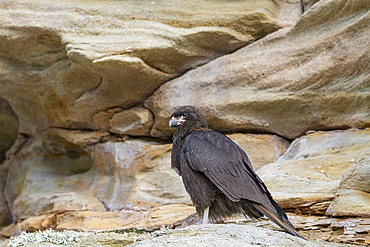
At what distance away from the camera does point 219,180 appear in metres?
4.07

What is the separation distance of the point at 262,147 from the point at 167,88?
1905 mm

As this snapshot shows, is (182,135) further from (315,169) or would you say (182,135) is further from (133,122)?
(133,122)

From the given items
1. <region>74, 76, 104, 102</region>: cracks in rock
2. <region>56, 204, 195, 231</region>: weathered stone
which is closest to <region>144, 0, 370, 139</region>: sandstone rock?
<region>74, 76, 104, 102</region>: cracks in rock

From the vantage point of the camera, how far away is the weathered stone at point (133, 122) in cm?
736

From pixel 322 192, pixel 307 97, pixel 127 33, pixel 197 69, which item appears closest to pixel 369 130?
pixel 307 97

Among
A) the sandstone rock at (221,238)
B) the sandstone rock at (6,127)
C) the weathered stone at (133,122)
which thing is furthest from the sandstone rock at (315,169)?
the sandstone rock at (6,127)

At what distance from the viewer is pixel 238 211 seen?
418 cm

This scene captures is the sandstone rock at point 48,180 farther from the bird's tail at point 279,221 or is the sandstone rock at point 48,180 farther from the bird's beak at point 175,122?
the bird's tail at point 279,221

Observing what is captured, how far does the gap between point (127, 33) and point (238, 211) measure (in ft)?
12.8

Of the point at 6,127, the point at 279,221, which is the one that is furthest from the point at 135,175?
the point at 6,127

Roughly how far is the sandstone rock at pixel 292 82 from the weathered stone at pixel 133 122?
165mm

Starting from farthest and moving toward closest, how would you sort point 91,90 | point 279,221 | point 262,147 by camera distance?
point 91,90 → point 262,147 → point 279,221

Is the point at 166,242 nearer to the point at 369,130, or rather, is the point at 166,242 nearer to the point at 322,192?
the point at 322,192

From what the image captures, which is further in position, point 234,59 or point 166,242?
point 234,59
